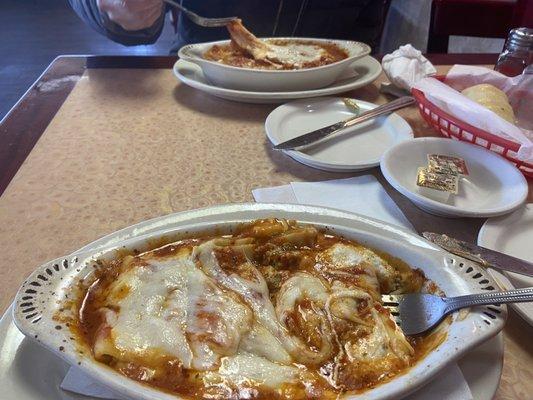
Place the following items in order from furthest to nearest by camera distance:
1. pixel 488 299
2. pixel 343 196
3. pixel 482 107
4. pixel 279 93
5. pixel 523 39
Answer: pixel 523 39 → pixel 279 93 → pixel 482 107 → pixel 343 196 → pixel 488 299

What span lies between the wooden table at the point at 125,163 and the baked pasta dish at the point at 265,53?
0.50 feet

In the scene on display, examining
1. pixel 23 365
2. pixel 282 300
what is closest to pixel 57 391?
pixel 23 365

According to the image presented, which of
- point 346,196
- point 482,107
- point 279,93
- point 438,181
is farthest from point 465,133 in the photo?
point 279,93

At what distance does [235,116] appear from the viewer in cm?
141

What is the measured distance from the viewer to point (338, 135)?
1269 mm

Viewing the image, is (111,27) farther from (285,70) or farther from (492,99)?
(492,99)

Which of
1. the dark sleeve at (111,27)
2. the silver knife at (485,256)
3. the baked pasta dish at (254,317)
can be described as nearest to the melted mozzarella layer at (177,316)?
the baked pasta dish at (254,317)

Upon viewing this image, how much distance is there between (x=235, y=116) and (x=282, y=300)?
88cm

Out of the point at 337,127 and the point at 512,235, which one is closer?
the point at 512,235

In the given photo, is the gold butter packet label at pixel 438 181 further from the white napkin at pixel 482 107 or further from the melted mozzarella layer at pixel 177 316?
the melted mozzarella layer at pixel 177 316

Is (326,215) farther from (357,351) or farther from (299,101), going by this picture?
(299,101)

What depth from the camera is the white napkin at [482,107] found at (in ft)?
3.52

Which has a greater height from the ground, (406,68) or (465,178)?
(406,68)

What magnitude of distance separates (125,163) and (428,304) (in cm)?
80
